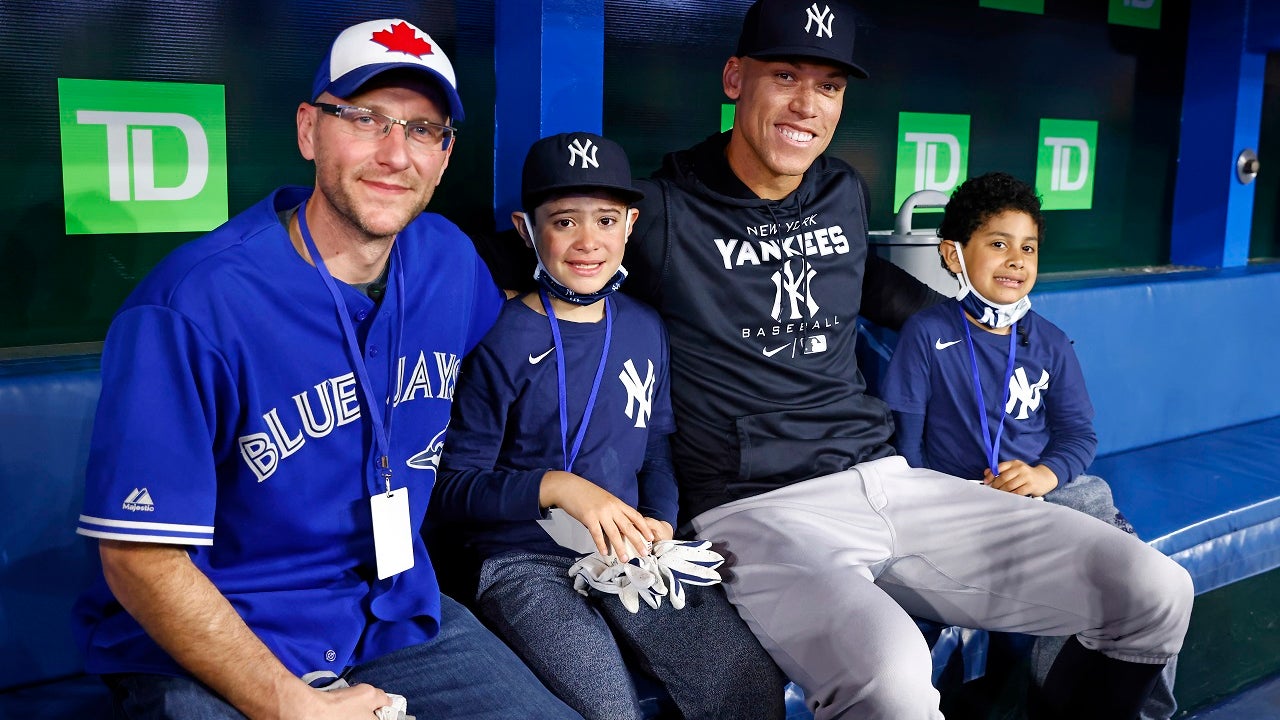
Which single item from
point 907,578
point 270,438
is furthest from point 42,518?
point 907,578

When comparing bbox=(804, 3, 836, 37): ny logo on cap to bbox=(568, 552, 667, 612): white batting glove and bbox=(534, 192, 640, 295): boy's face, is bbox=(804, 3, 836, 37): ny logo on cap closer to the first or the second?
bbox=(534, 192, 640, 295): boy's face

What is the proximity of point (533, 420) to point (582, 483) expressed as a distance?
0.66 ft

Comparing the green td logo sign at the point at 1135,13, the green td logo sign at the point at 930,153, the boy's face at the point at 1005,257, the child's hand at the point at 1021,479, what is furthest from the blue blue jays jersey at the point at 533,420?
the green td logo sign at the point at 1135,13

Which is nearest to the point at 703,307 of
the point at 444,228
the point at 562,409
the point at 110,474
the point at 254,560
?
the point at 562,409

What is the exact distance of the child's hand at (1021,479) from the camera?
2.13 meters

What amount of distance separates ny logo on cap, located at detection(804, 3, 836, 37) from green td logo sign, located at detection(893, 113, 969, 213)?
4.13 ft

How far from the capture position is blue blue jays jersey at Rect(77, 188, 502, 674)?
4.05 ft

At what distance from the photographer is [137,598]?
125 centimetres

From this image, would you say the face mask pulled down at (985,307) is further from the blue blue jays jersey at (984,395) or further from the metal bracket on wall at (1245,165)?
the metal bracket on wall at (1245,165)

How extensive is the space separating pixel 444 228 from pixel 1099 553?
118cm

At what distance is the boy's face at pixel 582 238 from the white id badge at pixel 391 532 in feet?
1.56

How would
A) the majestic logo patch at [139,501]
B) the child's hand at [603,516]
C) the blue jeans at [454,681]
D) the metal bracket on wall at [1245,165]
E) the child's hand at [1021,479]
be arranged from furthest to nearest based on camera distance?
the metal bracket on wall at [1245,165], the child's hand at [1021,479], the child's hand at [603,516], the blue jeans at [454,681], the majestic logo patch at [139,501]

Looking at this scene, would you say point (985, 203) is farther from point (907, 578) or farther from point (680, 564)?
point (680, 564)

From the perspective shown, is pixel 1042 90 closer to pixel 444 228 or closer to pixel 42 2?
pixel 444 228
